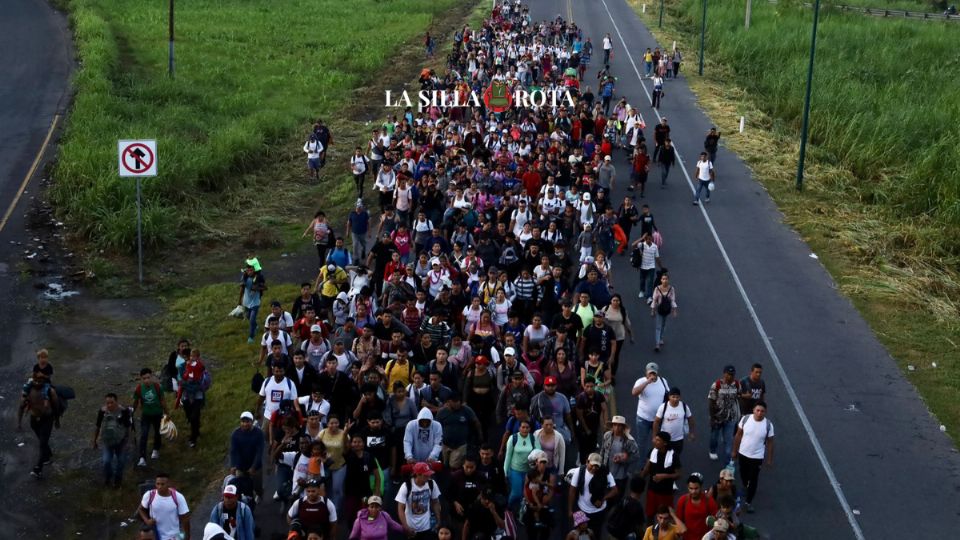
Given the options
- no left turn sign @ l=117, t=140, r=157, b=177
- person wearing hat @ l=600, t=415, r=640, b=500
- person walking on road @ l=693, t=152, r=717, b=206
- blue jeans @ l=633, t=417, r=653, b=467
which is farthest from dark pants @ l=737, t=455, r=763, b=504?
person walking on road @ l=693, t=152, r=717, b=206

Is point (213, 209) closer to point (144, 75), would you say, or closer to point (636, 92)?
point (144, 75)

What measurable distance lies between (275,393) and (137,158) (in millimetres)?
10096

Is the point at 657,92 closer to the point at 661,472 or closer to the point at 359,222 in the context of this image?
the point at 359,222

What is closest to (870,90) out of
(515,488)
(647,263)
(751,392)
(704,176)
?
(704,176)

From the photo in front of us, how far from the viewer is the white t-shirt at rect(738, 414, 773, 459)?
523 inches

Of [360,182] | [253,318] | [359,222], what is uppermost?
[359,222]

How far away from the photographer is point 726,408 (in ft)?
46.4

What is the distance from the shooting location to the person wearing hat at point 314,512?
11141 mm

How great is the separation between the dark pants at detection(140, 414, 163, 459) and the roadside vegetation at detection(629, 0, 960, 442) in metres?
11.5

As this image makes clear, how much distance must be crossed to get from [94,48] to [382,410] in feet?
116

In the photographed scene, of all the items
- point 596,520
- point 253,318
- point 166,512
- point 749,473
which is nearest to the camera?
point 166,512

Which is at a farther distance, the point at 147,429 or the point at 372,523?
the point at 147,429

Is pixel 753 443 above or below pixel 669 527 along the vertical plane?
below

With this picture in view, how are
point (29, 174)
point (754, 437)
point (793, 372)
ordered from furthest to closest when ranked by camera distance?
point (29, 174), point (793, 372), point (754, 437)
